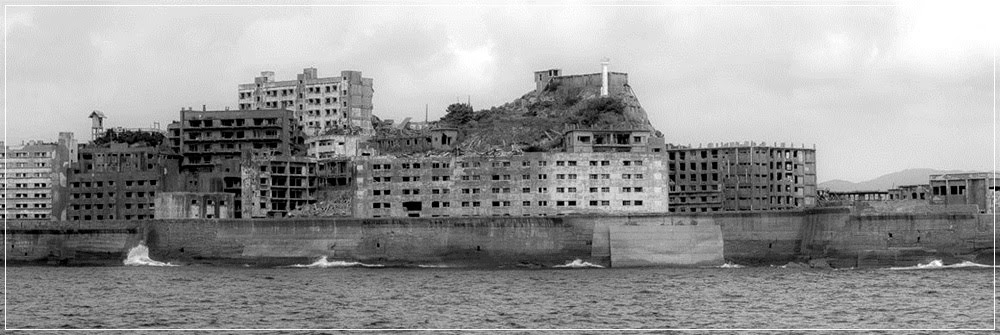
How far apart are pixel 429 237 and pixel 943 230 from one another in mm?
37416

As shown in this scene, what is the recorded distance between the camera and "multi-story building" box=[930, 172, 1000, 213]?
445 feet

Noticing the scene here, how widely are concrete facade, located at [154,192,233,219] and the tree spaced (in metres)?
38.9

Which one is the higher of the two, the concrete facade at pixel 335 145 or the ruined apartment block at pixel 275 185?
the concrete facade at pixel 335 145

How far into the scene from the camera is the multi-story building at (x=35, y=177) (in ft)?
511

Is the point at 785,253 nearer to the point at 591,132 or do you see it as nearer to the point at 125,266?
the point at 591,132

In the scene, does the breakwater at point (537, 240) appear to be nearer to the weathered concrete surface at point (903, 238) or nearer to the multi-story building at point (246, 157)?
the weathered concrete surface at point (903, 238)

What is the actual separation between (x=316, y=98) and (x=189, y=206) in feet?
182

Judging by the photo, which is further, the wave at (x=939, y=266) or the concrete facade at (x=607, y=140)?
the concrete facade at (x=607, y=140)

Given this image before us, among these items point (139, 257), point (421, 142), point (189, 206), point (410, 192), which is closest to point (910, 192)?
point (421, 142)

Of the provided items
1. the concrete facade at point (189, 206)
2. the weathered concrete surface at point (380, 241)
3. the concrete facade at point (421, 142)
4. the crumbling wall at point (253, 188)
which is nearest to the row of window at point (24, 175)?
the crumbling wall at point (253, 188)

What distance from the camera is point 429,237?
114 metres

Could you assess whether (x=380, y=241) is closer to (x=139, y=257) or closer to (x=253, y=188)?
(x=139, y=257)

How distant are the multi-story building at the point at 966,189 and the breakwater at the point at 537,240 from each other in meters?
31.0

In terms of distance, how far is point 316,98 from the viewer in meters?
181
